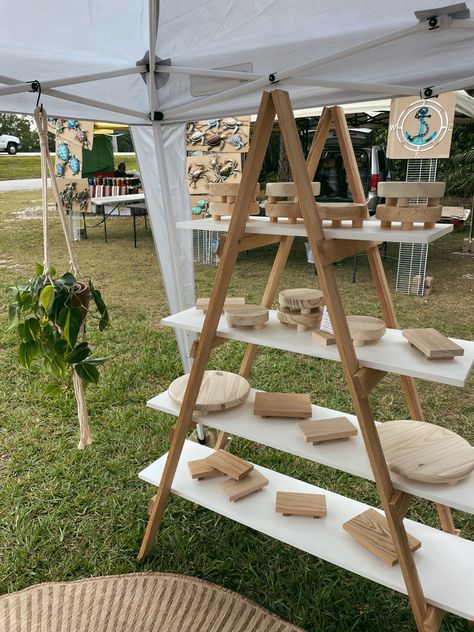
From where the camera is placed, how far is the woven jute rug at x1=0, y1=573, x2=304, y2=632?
169 centimetres

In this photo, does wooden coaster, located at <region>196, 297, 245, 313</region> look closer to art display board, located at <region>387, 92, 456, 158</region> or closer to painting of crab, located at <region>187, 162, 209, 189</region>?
art display board, located at <region>387, 92, 456, 158</region>

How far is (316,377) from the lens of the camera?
3.42 meters

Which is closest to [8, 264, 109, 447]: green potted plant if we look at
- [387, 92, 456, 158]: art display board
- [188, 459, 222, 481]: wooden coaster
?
[188, 459, 222, 481]: wooden coaster

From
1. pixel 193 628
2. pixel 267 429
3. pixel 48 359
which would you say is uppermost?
pixel 48 359

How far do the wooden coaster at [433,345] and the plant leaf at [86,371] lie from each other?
44.2 inches

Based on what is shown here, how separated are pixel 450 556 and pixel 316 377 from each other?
1895mm

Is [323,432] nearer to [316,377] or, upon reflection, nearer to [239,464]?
[239,464]

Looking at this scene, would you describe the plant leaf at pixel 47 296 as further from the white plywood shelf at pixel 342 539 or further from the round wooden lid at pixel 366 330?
the round wooden lid at pixel 366 330

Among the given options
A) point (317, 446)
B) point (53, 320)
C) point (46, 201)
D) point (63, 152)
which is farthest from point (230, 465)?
point (63, 152)

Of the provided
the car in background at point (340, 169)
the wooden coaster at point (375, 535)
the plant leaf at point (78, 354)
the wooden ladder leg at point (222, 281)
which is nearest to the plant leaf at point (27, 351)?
the plant leaf at point (78, 354)

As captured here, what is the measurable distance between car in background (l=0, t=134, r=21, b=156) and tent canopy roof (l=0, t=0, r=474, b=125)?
87.6 ft

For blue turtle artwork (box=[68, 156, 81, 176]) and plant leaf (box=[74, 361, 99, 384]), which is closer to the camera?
plant leaf (box=[74, 361, 99, 384])

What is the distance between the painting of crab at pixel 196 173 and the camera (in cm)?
589

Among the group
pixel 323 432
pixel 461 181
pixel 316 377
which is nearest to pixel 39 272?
pixel 323 432
